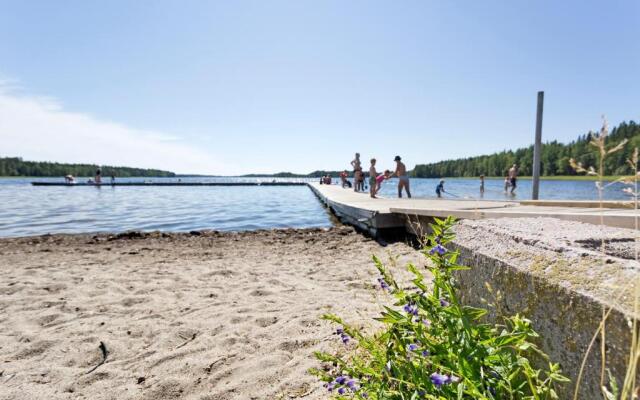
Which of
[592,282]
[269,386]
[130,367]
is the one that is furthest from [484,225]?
[130,367]

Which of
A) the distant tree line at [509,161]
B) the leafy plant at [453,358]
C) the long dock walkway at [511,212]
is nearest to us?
the leafy plant at [453,358]

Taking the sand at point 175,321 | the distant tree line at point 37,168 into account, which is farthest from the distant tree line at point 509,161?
the distant tree line at point 37,168

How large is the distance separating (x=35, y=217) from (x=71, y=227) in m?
4.75

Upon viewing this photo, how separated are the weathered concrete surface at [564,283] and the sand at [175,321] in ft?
2.11

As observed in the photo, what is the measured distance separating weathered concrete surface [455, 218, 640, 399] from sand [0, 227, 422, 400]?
643 millimetres

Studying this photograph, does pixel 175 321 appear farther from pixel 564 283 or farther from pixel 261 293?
pixel 564 283

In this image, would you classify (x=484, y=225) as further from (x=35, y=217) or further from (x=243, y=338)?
(x=35, y=217)

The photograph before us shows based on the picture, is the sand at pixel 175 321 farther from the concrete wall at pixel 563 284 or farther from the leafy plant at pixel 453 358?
the concrete wall at pixel 563 284

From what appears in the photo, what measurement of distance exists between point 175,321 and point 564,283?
3.66m

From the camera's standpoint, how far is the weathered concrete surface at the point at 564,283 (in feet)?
3.40

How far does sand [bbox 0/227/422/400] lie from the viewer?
246 cm

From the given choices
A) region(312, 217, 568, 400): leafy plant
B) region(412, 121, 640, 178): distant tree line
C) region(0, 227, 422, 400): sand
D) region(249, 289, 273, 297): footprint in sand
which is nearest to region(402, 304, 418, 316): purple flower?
region(312, 217, 568, 400): leafy plant

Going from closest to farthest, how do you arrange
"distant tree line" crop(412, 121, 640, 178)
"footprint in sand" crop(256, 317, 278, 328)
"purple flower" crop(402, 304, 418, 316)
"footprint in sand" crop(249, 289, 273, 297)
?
"purple flower" crop(402, 304, 418, 316), "footprint in sand" crop(256, 317, 278, 328), "footprint in sand" crop(249, 289, 273, 297), "distant tree line" crop(412, 121, 640, 178)

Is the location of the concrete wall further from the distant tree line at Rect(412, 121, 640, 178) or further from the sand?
the distant tree line at Rect(412, 121, 640, 178)
